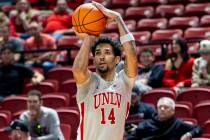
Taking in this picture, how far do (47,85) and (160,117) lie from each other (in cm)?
197

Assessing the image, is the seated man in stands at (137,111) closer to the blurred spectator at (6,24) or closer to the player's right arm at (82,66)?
the player's right arm at (82,66)

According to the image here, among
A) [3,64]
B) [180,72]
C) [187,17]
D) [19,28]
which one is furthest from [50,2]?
[180,72]

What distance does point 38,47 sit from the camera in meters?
9.09

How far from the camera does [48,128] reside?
6.74m

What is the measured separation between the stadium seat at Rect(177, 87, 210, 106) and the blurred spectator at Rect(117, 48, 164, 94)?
0.44 metres

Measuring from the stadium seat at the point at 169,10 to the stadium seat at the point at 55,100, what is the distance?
3.02 meters

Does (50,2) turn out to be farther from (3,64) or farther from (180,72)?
(180,72)

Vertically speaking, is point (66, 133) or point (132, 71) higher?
point (132, 71)

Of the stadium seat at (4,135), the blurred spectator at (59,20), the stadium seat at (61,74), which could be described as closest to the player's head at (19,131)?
the stadium seat at (4,135)

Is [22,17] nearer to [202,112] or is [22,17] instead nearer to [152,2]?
[152,2]

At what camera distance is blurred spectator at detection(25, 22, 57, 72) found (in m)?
8.88

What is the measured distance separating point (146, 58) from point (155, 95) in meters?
0.65

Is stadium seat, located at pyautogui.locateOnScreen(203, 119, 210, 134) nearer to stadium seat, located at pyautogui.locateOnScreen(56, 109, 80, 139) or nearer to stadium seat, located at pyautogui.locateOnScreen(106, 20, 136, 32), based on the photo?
stadium seat, located at pyautogui.locateOnScreen(56, 109, 80, 139)

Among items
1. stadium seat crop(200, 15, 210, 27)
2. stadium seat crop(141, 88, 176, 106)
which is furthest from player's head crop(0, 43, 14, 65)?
stadium seat crop(200, 15, 210, 27)
